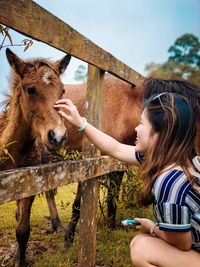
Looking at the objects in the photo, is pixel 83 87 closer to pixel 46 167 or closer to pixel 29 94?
pixel 29 94

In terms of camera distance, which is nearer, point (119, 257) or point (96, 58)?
point (96, 58)

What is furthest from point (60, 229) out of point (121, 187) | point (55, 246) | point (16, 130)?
point (16, 130)

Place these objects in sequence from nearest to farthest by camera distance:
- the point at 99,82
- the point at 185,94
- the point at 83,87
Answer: the point at 185,94 → the point at 99,82 → the point at 83,87

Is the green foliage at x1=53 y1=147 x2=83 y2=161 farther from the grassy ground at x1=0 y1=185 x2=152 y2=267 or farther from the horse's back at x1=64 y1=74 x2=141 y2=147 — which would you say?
the horse's back at x1=64 y1=74 x2=141 y2=147

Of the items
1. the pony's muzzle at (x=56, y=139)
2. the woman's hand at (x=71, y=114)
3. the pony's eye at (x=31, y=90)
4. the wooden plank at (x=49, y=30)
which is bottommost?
the pony's muzzle at (x=56, y=139)

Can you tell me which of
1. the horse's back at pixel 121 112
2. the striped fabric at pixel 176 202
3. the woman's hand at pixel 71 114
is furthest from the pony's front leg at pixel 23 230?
the striped fabric at pixel 176 202

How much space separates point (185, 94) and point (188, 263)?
1093 mm

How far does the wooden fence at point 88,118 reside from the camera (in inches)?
83.0

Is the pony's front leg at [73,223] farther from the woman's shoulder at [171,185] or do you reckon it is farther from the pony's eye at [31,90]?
the woman's shoulder at [171,185]

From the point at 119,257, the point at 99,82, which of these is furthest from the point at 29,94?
the point at 119,257

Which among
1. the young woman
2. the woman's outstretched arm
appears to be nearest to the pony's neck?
the woman's outstretched arm

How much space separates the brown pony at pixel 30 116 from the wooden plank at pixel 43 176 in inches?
11.1

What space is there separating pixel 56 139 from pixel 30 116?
689mm

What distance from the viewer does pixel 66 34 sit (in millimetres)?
2697
